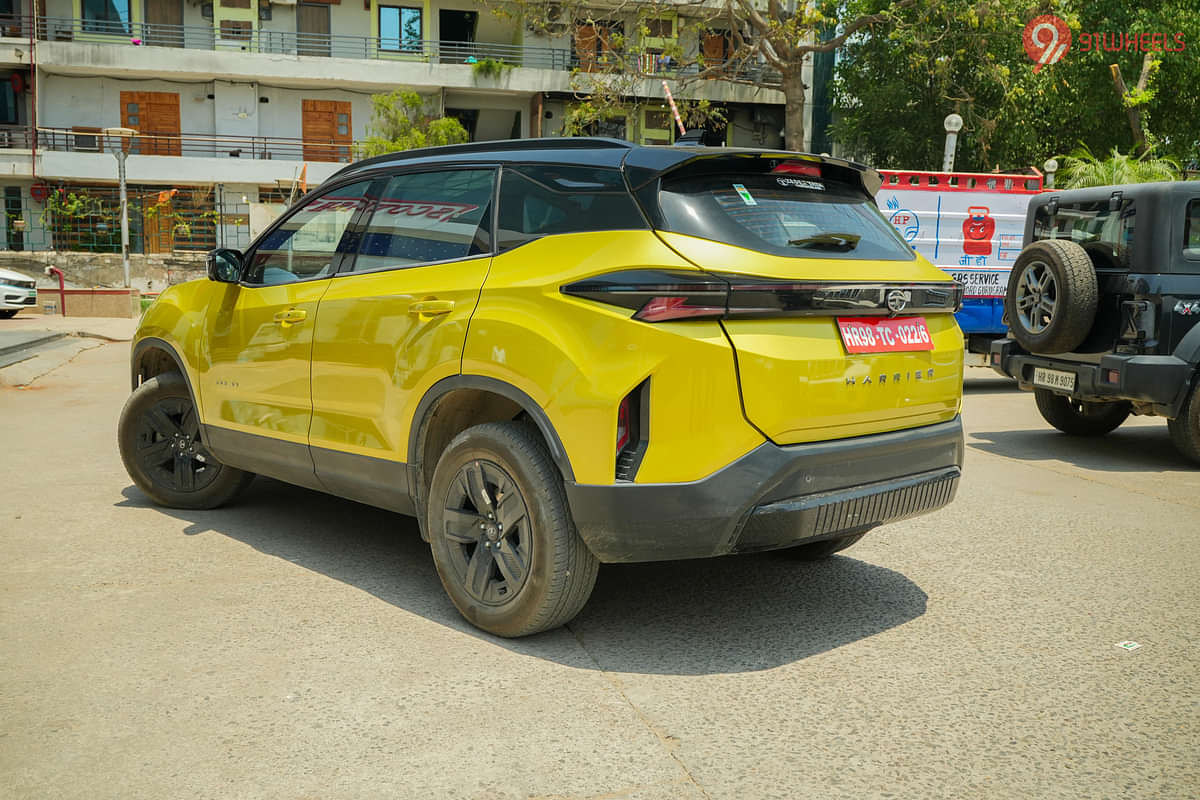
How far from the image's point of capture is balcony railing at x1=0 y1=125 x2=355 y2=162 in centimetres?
3650

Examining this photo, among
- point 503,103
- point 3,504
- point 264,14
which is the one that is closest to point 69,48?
point 264,14

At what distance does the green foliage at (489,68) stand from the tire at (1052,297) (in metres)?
30.4

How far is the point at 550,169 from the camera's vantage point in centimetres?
401

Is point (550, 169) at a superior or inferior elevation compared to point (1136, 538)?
superior

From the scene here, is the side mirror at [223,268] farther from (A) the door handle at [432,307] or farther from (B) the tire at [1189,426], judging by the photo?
(B) the tire at [1189,426]

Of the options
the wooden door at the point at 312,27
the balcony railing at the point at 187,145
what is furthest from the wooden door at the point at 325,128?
the wooden door at the point at 312,27

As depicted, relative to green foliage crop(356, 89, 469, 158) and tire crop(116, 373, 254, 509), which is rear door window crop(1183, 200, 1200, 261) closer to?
tire crop(116, 373, 254, 509)

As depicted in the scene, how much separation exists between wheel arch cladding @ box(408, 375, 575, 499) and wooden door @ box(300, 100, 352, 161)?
35.7 meters

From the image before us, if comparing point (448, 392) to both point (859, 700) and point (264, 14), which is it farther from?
point (264, 14)

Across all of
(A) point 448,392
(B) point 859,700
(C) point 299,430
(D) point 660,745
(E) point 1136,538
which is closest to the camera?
(D) point 660,745

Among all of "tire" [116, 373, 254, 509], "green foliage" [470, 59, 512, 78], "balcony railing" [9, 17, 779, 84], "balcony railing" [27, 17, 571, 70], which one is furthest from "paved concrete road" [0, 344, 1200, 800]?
"balcony railing" [27, 17, 571, 70]

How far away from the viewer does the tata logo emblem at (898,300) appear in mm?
3878

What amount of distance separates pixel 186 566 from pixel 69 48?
119ft

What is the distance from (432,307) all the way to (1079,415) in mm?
7141
